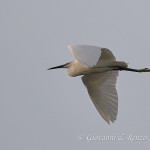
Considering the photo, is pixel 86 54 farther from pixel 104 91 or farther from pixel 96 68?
pixel 104 91

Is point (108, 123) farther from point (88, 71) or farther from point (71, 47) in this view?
point (71, 47)

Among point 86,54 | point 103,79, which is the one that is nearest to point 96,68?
point 103,79

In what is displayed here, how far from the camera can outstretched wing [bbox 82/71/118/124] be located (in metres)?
10.3

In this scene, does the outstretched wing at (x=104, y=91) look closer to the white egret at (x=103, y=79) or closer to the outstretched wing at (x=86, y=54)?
the white egret at (x=103, y=79)

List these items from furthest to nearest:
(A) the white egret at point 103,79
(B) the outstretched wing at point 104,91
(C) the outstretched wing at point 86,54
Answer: (B) the outstretched wing at point 104,91 < (A) the white egret at point 103,79 < (C) the outstretched wing at point 86,54

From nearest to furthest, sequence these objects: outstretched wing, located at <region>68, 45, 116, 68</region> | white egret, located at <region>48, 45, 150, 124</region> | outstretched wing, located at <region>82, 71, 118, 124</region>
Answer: outstretched wing, located at <region>68, 45, 116, 68</region>, white egret, located at <region>48, 45, 150, 124</region>, outstretched wing, located at <region>82, 71, 118, 124</region>

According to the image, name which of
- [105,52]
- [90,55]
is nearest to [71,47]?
[90,55]

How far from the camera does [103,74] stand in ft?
35.6

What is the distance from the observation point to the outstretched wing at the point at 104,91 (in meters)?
10.3

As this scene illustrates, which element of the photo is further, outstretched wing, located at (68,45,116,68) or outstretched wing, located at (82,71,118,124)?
outstretched wing, located at (82,71,118,124)

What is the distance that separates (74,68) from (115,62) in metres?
0.86

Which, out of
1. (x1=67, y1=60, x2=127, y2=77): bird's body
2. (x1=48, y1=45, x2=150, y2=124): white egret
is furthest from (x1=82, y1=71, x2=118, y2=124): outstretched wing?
(x1=67, y1=60, x2=127, y2=77): bird's body

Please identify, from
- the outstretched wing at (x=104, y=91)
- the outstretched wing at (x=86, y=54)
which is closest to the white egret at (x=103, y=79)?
the outstretched wing at (x=104, y=91)

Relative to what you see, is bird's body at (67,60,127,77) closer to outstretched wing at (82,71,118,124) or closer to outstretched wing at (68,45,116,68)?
outstretched wing at (82,71,118,124)
